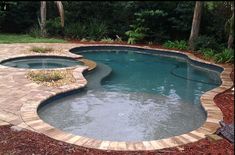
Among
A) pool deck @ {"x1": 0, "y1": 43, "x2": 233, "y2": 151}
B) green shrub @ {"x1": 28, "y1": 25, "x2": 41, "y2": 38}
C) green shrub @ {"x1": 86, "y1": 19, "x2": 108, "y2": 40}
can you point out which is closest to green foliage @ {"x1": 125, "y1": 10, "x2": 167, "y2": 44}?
green shrub @ {"x1": 86, "y1": 19, "x2": 108, "y2": 40}

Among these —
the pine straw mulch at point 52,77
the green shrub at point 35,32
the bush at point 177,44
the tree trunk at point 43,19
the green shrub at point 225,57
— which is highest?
the tree trunk at point 43,19

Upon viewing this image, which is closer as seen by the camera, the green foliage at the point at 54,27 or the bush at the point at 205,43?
the bush at the point at 205,43

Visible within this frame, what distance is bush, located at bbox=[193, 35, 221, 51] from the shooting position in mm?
13773

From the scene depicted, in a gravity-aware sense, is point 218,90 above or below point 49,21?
below

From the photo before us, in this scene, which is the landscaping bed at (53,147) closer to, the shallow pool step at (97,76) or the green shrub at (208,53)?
the shallow pool step at (97,76)

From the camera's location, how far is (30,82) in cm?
822

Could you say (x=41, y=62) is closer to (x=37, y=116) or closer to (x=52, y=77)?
(x=52, y=77)

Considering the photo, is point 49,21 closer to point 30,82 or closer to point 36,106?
point 30,82

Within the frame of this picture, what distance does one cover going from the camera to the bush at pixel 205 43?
13773 millimetres

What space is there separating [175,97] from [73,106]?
274 centimetres

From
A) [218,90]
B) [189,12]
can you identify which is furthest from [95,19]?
[218,90]

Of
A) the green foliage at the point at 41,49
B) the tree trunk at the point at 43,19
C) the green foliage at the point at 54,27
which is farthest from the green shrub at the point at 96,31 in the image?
the green foliage at the point at 41,49

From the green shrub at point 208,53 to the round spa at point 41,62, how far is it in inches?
193

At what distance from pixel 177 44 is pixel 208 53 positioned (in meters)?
2.19
